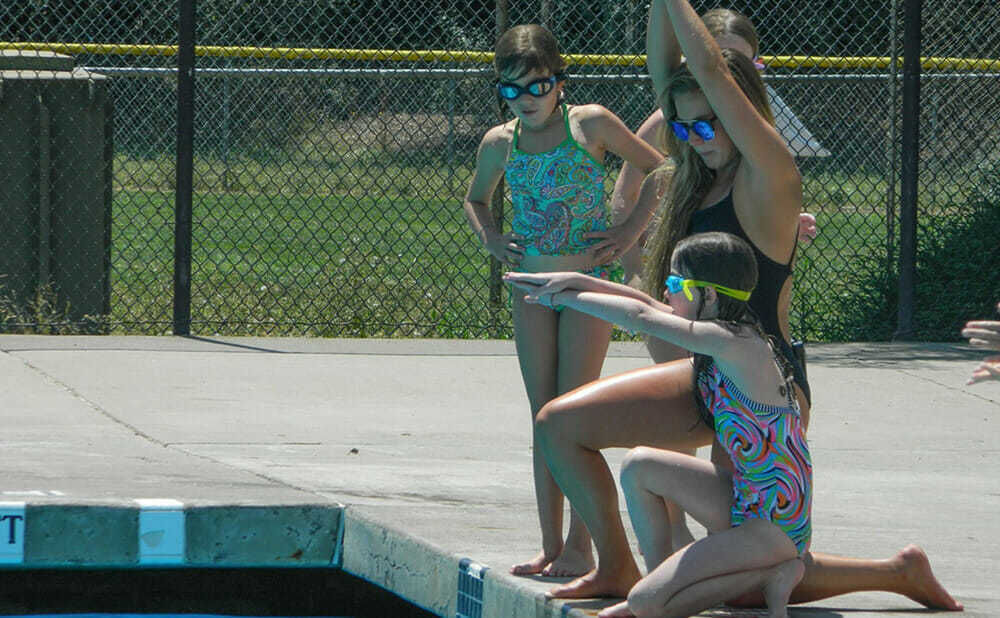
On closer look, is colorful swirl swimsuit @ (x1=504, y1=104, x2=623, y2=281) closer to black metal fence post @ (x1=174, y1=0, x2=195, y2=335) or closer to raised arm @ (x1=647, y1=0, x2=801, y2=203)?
raised arm @ (x1=647, y1=0, x2=801, y2=203)

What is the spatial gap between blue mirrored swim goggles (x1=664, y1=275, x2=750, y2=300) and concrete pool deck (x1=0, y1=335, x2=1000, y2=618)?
741 millimetres

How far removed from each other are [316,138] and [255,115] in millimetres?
659

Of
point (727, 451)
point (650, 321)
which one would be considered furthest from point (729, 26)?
point (727, 451)

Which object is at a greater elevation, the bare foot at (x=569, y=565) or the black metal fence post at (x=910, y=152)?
the black metal fence post at (x=910, y=152)

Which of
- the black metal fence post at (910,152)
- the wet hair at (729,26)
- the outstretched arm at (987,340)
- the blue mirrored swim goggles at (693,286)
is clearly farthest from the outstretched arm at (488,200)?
the black metal fence post at (910,152)

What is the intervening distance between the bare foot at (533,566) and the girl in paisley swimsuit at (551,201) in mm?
66

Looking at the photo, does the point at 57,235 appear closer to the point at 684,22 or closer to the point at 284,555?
the point at 284,555

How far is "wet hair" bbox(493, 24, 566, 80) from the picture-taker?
4.25m

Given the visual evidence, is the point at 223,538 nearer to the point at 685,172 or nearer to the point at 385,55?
the point at 685,172

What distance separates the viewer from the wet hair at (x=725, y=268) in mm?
3461

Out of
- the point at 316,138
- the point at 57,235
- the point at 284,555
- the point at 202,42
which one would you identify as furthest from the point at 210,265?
the point at 284,555

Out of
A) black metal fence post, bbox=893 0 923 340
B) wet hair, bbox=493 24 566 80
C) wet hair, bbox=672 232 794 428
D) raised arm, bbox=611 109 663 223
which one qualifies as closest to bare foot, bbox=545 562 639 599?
wet hair, bbox=672 232 794 428

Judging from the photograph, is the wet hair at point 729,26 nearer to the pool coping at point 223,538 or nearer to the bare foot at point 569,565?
the bare foot at point 569,565

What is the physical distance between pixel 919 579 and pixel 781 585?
44 cm
